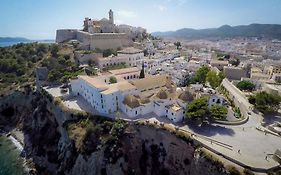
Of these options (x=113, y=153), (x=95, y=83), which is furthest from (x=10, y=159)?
(x=113, y=153)

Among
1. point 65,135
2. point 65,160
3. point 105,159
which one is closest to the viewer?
point 105,159

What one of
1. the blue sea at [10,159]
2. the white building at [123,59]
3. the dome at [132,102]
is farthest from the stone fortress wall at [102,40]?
the dome at [132,102]

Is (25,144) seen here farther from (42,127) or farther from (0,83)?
(0,83)

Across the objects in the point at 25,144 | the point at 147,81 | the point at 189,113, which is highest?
the point at 147,81

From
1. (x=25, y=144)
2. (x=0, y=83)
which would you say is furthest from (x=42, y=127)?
(x=0, y=83)

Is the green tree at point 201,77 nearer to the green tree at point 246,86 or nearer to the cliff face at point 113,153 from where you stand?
the green tree at point 246,86

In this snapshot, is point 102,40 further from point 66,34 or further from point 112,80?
point 112,80
